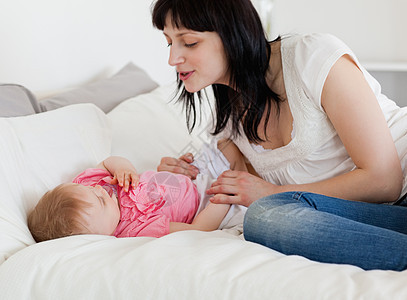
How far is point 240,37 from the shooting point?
4.10 ft

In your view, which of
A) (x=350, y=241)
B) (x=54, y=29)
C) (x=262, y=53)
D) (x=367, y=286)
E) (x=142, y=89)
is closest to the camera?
(x=367, y=286)

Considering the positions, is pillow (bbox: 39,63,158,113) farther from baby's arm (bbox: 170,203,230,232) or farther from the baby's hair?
baby's arm (bbox: 170,203,230,232)

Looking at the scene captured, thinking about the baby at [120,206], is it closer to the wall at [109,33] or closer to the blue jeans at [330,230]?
the blue jeans at [330,230]

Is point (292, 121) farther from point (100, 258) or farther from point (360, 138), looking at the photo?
point (100, 258)

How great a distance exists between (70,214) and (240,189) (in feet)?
1.42

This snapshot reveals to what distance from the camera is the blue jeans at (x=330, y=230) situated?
0.89 meters

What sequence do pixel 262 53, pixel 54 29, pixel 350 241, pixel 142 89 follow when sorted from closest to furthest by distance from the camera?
1. pixel 350 241
2. pixel 262 53
3. pixel 54 29
4. pixel 142 89

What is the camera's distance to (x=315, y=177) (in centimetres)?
134

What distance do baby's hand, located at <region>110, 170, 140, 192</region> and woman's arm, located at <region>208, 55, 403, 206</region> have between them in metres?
0.47

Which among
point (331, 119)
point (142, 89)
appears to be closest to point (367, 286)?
point (331, 119)

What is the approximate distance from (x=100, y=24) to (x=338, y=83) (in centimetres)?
135

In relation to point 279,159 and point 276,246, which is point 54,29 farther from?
point 276,246

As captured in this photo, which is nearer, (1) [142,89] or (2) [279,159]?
(2) [279,159]

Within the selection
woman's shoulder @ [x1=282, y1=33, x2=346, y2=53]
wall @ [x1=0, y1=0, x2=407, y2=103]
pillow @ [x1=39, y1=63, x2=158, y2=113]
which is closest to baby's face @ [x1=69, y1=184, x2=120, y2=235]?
pillow @ [x1=39, y1=63, x2=158, y2=113]
